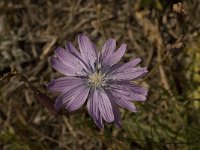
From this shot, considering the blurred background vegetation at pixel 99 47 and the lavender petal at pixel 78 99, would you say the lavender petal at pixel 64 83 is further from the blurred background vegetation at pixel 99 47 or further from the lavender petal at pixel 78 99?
the blurred background vegetation at pixel 99 47

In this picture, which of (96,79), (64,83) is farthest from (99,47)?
(64,83)

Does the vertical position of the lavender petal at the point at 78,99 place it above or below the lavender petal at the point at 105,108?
above

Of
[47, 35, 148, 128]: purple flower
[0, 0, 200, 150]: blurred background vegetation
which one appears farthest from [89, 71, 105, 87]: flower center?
[0, 0, 200, 150]: blurred background vegetation

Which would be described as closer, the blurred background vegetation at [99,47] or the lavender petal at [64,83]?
the lavender petal at [64,83]

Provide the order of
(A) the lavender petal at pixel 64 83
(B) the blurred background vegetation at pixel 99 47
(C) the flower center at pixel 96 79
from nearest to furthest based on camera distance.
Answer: (A) the lavender petal at pixel 64 83 → (C) the flower center at pixel 96 79 → (B) the blurred background vegetation at pixel 99 47

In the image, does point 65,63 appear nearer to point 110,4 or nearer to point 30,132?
point 30,132

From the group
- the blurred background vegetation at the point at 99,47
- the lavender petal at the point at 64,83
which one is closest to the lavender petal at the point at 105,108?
the lavender petal at the point at 64,83

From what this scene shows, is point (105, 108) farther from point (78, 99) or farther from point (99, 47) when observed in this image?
point (99, 47)

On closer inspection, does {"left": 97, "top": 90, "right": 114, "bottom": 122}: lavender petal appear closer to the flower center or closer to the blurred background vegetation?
the flower center
